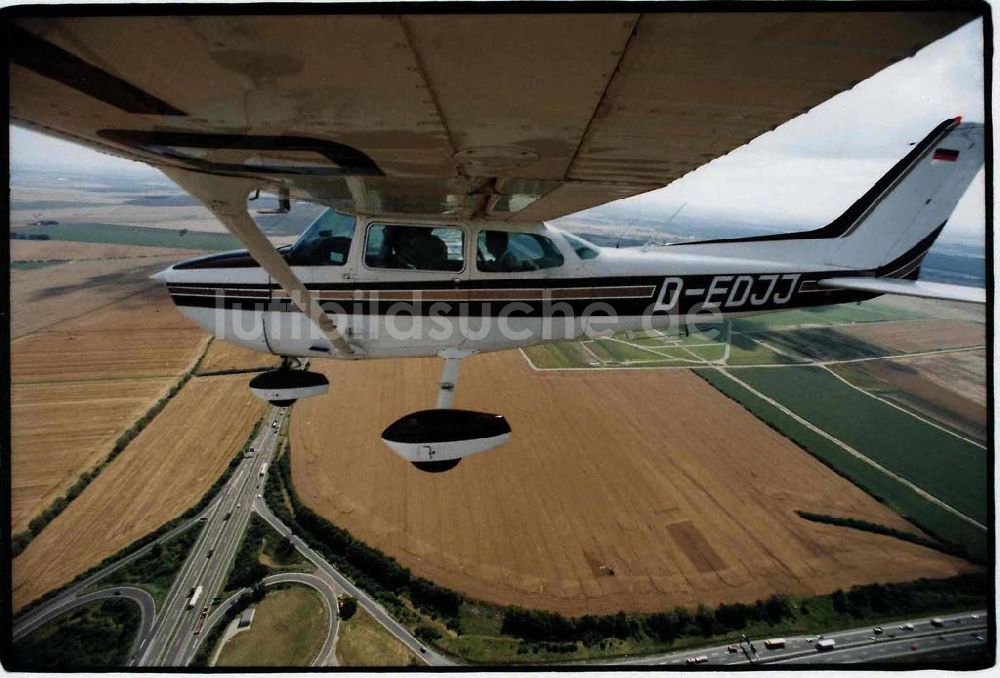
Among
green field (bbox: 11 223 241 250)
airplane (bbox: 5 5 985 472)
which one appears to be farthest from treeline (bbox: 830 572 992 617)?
green field (bbox: 11 223 241 250)

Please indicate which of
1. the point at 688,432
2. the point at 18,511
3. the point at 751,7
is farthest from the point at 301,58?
the point at 688,432

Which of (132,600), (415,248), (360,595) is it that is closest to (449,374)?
(415,248)

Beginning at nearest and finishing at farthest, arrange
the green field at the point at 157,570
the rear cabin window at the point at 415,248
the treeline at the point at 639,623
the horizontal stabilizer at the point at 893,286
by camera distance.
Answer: the rear cabin window at the point at 415,248 < the horizontal stabilizer at the point at 893,286 < the treeline at the point at 639,623 < the green field at the point at 157,570

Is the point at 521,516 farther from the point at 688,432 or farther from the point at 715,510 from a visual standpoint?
the point at 688,432

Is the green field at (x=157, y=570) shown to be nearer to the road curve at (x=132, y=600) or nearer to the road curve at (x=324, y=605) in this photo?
the road curve at (x=132, y=600)

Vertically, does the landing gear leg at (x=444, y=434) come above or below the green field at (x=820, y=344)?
above

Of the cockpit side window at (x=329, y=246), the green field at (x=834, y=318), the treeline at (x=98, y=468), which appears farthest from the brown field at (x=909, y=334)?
the treeline at (x=98, y=468)

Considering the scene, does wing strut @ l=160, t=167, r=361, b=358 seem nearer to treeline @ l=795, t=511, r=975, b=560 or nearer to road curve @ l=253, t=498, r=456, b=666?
road curve @ l=253, t=498, r=456, b=666

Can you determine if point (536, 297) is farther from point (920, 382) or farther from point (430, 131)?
point (920, 382)
